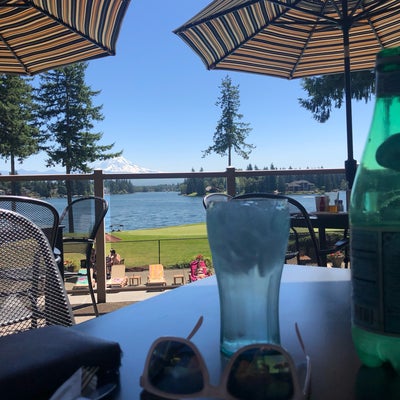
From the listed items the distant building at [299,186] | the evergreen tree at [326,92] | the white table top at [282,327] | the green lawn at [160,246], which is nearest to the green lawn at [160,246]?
the green lawn at [160,246]

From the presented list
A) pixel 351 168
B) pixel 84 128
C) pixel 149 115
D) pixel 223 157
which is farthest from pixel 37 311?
pixel 149 115

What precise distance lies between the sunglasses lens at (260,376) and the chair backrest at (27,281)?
2.75 feet

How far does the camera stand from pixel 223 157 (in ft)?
132

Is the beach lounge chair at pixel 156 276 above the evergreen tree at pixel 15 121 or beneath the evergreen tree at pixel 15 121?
beneath

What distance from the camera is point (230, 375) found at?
509 mm

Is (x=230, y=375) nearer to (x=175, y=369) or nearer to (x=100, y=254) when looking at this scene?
(x=175, y=369)

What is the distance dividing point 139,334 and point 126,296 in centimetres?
416

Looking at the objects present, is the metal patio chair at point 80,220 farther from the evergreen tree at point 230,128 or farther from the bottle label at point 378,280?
the evergreen tree at point 230,128

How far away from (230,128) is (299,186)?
1414 inches

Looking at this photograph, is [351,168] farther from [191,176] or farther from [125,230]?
[125,230]

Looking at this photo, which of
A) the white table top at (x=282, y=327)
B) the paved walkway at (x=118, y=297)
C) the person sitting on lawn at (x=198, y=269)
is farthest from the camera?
the person sitting on lawn at (x=198, y=269)

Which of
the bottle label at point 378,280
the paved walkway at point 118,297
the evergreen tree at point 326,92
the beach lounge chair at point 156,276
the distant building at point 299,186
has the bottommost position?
the paved walkway at point 118,297

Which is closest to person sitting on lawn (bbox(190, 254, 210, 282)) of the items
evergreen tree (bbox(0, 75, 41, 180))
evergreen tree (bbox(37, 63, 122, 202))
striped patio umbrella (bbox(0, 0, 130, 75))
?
striped patio umbrella (bbox(0, 0, 130, 75))

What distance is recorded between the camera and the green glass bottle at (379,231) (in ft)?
1.85
